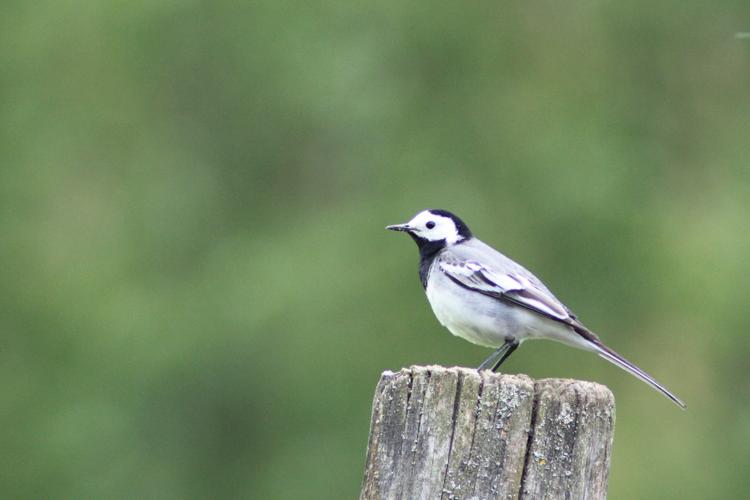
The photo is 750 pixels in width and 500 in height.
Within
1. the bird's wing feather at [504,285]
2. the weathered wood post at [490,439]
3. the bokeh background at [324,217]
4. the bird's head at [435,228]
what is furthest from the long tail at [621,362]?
the bokeh background at [324,217]

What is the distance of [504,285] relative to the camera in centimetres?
676

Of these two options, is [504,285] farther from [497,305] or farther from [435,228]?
[435,228]

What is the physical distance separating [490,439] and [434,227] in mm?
3527

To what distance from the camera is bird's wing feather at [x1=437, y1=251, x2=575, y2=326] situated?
6.58 m

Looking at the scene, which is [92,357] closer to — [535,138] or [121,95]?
[121,95]

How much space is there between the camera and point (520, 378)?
14.5 feet

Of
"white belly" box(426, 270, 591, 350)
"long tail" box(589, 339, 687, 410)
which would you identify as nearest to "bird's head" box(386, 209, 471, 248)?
"white belly" box(426, 270, 591, 350)

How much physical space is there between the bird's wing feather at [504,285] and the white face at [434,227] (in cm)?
50

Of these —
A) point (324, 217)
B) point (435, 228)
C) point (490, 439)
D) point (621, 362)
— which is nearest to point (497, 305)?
point (621, 362)

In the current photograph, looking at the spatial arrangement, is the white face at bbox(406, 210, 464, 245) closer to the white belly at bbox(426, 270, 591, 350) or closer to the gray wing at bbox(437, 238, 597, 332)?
the gray wing at bbox(437, 238, 597, 332)

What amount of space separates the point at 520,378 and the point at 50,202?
10.5 metres

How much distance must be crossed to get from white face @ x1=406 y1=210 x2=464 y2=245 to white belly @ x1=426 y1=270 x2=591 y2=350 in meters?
0.72

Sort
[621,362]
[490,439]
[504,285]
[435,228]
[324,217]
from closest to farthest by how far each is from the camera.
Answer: [490,439]
[621,362]
[504,285]
[435,228]
[324,217]

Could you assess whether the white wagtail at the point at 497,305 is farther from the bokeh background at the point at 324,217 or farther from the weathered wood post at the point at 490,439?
the bokeh background at the point at 324,217
